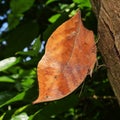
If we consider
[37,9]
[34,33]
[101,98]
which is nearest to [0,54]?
[34,33]

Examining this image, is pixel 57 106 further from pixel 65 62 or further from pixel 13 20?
pixel 13 20

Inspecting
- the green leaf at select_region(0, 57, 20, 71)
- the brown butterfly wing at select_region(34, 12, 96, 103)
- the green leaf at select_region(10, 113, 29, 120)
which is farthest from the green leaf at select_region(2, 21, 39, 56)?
the brown butterfly wing at select_region(34, 12, 96, 103)

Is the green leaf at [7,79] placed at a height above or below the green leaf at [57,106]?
above

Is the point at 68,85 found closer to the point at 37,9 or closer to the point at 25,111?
the point at 25,111

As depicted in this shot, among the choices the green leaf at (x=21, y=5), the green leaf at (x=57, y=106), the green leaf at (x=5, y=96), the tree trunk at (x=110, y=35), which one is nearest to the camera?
the tree trunk at (x=110, y=35)

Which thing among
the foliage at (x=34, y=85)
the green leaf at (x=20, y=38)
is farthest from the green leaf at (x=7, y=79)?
the green leaf at (x=20, y=38)

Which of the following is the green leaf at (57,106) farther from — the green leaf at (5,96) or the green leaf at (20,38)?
the green leaf at (20,38)
